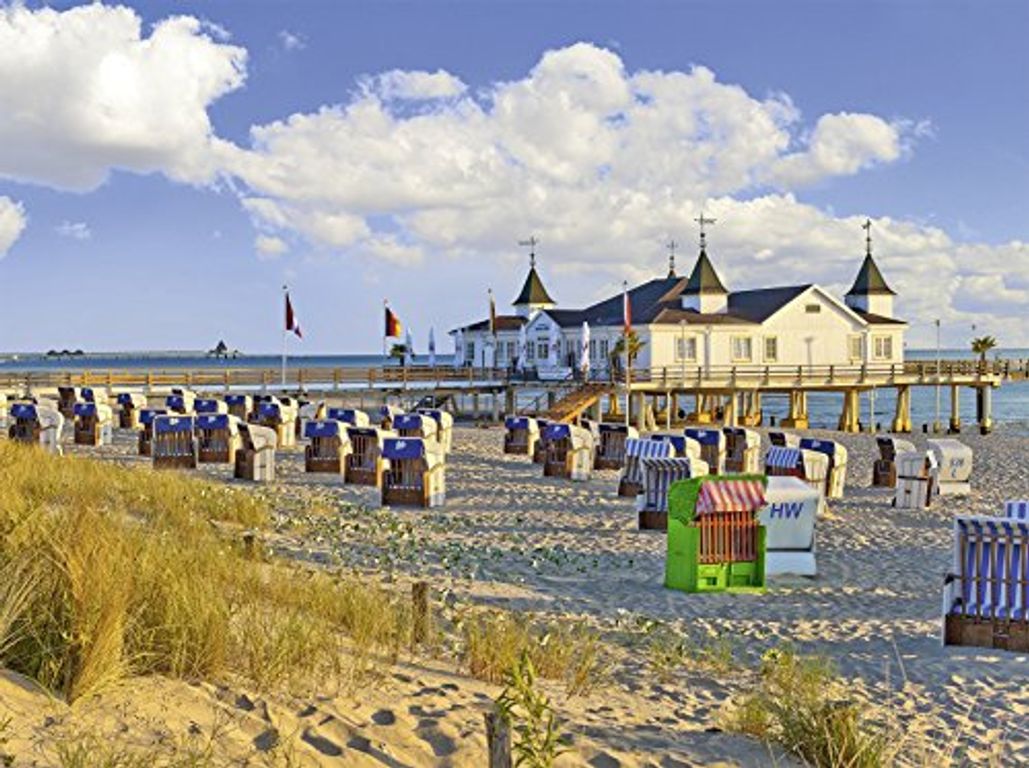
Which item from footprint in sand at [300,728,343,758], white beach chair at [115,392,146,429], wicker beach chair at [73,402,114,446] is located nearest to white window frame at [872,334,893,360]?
white beach chair at [115,392,146,429]

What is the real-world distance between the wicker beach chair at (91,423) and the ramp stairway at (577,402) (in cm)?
1546

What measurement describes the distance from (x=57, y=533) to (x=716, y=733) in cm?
402

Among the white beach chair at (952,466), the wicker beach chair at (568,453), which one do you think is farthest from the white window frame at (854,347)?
the wicker beach chair at (568,453)

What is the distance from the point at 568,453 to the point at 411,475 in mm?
5167

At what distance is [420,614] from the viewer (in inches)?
295

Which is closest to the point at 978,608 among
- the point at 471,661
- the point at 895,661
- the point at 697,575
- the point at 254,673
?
the point at 895,661

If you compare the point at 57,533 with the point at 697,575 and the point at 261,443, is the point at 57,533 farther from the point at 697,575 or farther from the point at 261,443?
the point at 261,443

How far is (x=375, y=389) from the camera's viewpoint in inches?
1695

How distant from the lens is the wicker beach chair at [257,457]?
18828 mm

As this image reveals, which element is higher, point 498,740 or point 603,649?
point 498,740

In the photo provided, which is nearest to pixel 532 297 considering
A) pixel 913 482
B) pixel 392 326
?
pixel 392 326

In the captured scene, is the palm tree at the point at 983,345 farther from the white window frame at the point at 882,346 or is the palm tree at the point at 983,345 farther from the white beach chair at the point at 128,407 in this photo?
the white beach chair at the point at 128,407

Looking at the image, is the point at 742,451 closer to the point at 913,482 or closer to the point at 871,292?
the point at 913,482

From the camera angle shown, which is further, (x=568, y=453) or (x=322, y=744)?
(x=568, y=453)
